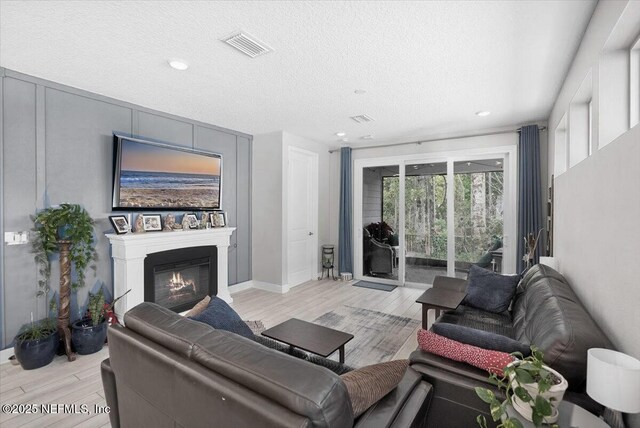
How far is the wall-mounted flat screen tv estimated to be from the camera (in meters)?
3.54

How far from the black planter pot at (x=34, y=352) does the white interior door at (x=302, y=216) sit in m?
3.11

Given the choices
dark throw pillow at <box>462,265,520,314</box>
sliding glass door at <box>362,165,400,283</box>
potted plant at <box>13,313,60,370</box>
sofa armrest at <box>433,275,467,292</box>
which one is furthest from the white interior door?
potted plant at <box>13,313,60,370</box>

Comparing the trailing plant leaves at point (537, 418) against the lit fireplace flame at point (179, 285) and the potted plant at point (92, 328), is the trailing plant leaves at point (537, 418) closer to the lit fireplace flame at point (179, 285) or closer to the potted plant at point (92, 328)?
the potted plant at point (92, 328)

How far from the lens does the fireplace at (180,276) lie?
3729mm

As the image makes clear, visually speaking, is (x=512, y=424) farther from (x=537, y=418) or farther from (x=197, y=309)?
(x=197, y=309)

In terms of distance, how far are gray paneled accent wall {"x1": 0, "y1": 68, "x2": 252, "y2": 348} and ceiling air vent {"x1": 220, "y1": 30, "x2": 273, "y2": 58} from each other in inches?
80.7

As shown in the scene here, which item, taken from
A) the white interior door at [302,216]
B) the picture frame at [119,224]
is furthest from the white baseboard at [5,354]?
the white interior door at [302,216]

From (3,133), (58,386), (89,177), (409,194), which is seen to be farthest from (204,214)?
(409,194)

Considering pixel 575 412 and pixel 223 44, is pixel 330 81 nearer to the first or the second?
pixel 223 44

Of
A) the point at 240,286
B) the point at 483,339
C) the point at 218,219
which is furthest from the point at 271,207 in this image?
the point at 483,339

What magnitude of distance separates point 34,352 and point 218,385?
2.69 metres

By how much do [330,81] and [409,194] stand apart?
3.07 meters

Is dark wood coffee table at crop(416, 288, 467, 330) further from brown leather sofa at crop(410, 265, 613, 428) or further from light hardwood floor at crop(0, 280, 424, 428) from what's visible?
brown leather sofa at crop(410, 265, 613, 428)

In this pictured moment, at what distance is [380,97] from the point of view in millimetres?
3496
